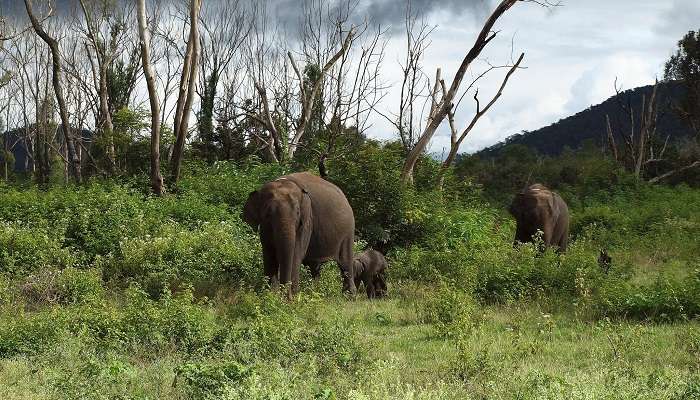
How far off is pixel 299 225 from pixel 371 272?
7.28 feet

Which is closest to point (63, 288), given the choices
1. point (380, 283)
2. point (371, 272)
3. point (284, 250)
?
point (284, 250)

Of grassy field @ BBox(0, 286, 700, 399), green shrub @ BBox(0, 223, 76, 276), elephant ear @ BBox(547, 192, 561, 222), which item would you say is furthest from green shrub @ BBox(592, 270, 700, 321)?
green shrub @ BBox(0, 223, 76, 276)

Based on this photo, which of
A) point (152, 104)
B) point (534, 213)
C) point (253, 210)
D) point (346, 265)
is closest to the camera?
point (253, 210)

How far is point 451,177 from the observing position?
23.1 m

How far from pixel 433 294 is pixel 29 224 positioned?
339 inches

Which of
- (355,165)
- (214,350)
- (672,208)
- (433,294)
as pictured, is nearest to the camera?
(214,350)

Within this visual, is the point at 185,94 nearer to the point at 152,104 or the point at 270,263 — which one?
the point at 152,104

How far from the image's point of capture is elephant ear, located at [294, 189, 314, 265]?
1204 cm

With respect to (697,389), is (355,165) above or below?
above

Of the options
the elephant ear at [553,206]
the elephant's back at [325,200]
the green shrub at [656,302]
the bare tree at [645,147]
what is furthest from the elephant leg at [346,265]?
the bare tree at [645,147]

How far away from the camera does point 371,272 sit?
13781mm

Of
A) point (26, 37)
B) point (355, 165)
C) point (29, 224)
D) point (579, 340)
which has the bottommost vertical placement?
point (579, 340)

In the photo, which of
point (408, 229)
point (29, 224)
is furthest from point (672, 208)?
point (29, 224)

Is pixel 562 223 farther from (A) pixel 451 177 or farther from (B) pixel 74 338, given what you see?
(B) pixel 74 338
